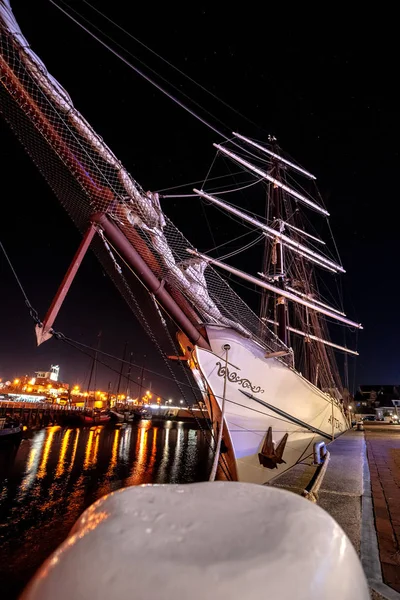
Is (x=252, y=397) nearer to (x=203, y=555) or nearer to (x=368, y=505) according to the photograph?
(x=368, y=505)

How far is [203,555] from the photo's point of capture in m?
1.00

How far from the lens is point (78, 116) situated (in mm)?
5410

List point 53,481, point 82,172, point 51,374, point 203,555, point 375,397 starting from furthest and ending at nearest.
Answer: point 51,374 < point 375,397 < point 53,481 < point 82,172 < point 203,555

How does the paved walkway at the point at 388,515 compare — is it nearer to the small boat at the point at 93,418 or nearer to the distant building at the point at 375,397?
the small boat at the point at 93,418

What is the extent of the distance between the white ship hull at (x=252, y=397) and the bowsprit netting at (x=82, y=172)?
0.99 meters

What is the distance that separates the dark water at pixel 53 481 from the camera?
639 cm

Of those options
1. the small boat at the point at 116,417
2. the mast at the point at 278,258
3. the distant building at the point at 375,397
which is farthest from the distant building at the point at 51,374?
the mast at the point at 278,258

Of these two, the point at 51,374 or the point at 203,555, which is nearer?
the point at 203,555

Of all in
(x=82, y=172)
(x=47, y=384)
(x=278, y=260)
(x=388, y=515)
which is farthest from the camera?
(x=47, y=384)

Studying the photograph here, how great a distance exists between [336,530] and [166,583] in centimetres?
65

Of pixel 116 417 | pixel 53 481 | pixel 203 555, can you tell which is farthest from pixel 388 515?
pixel 116 417

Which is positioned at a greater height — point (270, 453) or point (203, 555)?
point (203, 555)

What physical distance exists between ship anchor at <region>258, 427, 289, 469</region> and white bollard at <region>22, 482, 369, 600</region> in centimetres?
857

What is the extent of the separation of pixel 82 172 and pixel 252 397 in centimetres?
718
